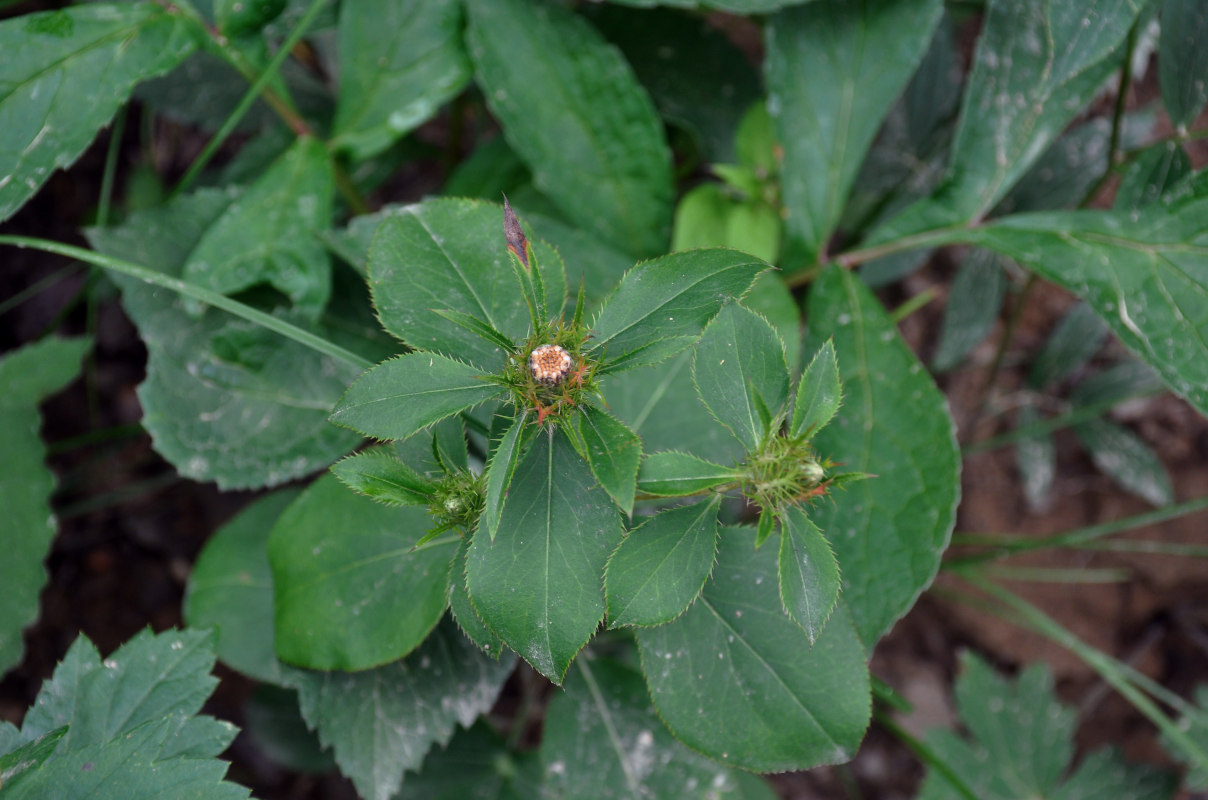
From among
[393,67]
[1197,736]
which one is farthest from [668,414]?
[1197,736]

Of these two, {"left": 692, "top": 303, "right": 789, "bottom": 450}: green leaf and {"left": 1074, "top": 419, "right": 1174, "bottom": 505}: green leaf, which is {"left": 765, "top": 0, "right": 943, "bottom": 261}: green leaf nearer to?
{"left": 692, "top": 303, "right": 789, "bottom": 450}: green leaf

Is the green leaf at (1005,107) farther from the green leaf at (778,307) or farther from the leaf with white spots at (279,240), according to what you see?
the leaf with white spots at (279,240)

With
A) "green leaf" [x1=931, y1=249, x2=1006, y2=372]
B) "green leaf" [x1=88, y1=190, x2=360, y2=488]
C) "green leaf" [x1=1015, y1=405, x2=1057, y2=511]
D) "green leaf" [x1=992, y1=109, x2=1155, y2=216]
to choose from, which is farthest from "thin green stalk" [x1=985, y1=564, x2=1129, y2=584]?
"green leaf" [x1=88, y1=190, x2=360, y2=488]

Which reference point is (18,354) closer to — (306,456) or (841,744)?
(306,456)

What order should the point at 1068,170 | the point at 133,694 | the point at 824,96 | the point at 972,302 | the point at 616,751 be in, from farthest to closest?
the point at 972,302 < the point at 1068,170 < the point at 824,96 < the point at 616,751 < the point at 133,694

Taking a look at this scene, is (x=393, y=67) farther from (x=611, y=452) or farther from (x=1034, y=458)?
(x=1034, y=458)

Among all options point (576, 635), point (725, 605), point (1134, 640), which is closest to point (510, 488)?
point (576, 635)

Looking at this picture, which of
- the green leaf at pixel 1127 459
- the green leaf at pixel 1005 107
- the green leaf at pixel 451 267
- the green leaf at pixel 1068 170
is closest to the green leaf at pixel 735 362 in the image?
the green leaf at pixel 451 267
